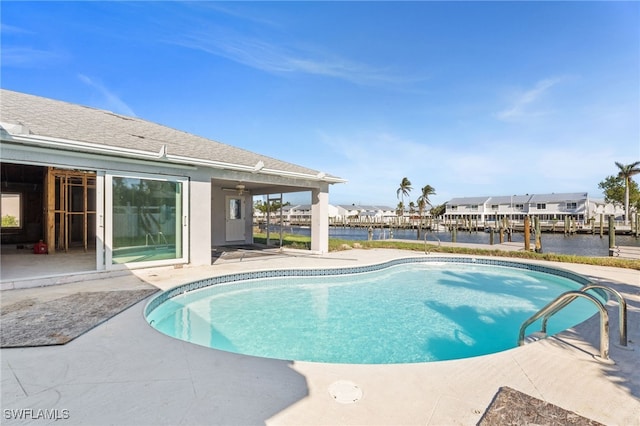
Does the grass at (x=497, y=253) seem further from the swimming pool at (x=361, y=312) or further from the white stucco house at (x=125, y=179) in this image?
the white stucco house at (x=125, y=179)

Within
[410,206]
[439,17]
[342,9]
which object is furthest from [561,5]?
[410,206]

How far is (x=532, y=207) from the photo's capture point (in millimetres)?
52562

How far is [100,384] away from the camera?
2418 millimetres

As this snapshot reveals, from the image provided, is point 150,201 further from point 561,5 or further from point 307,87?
point 561,5

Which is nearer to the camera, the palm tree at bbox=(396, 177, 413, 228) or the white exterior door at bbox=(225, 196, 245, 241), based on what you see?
the white exterior door at bbox=(225, 196, 245, 241)

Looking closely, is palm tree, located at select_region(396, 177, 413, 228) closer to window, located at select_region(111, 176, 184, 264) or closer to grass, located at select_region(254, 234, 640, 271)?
grass, located at select_region(254, 234, 640, 271)

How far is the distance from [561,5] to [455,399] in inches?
450

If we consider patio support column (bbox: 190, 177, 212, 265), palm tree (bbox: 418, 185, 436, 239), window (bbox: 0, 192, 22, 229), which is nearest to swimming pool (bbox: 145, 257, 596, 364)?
patio support column (bbox: 190, 177, 212, 265)

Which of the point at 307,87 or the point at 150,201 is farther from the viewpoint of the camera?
the point at 307,87

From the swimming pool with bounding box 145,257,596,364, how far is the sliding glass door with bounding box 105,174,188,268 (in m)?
1.86

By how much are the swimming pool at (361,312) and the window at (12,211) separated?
11058 mm

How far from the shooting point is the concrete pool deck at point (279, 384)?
205cm

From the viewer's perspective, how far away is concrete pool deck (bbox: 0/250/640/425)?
2053mm

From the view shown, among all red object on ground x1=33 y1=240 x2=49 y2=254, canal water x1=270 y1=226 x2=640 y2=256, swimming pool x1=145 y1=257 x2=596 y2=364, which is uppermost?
red object on ground x1=33 y1=240 x2=49 y2=254
